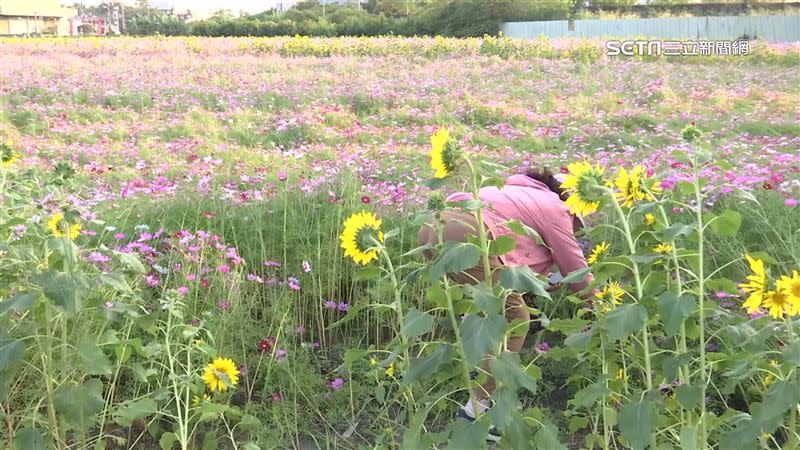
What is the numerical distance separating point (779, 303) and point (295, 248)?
218cm

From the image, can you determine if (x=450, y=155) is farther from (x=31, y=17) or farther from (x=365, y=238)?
(x=31, y=17)

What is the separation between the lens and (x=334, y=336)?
3.03 meters

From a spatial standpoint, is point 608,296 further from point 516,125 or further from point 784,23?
point 784,23

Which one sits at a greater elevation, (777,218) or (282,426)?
(777,218)

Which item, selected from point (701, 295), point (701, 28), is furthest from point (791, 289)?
point (701, 28)

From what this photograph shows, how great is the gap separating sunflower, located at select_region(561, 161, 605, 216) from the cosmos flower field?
155 millimetres

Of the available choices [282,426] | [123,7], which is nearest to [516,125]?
[282,426]

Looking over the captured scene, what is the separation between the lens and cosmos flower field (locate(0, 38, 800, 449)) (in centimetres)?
174

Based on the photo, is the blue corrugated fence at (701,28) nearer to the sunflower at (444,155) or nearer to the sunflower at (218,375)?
the sunflower at (218,375)

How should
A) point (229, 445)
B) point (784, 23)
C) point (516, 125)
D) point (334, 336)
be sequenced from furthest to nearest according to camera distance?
point (784, 23)
point (516, 125)
point (334, 336)
point (229, 445)

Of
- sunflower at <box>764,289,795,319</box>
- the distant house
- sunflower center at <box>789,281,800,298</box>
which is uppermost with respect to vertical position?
the distant house

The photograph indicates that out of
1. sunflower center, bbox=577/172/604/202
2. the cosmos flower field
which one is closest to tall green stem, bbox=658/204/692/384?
the cosmos flower field

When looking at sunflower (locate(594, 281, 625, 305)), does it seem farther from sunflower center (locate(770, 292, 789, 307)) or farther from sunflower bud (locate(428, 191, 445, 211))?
sunflower bud (locate(428, 191, 445, 211))

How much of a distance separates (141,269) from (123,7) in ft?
191
